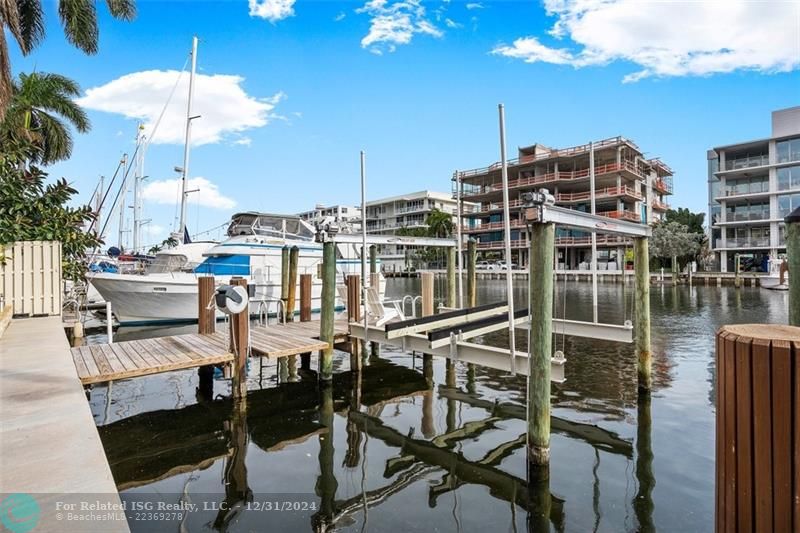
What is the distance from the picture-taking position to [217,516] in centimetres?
498

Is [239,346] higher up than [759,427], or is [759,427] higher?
[759,427]

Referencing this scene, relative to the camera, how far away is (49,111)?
2505cm

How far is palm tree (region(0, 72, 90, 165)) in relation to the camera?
22.6 meters

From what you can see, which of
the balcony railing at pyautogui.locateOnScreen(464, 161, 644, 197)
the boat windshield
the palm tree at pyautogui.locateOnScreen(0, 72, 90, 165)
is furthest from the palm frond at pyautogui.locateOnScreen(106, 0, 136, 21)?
the balcony railing at pyautogui.locateOnScreen(464, 161, 644, 197)

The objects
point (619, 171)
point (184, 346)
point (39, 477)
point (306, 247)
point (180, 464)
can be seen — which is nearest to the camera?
→ point (39, 477)

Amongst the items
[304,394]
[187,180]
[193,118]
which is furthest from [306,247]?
[304,394]

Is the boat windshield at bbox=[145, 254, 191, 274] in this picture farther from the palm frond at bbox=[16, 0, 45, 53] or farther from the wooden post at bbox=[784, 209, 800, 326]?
the wooden post at bbox=[784, 209, 800, 326]

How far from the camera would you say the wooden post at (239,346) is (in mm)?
8047

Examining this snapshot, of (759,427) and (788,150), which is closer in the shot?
(759,427)

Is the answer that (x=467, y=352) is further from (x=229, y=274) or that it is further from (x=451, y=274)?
(x=229, y=274)

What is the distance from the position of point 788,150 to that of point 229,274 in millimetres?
58091

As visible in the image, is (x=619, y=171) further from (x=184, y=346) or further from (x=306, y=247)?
(x=184, y=346)

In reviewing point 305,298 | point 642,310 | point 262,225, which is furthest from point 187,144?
point 642,310

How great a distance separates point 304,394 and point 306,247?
12859 mm
